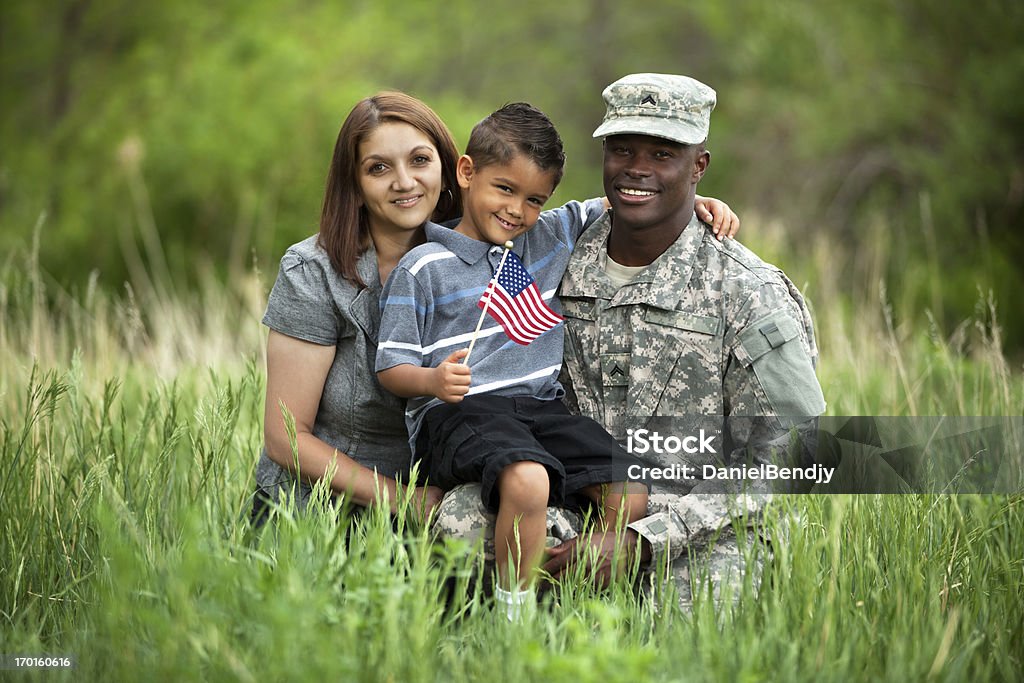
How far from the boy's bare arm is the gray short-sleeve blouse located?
0.28 metres

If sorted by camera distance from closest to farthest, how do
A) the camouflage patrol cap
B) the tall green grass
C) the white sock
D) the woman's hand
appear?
the tall green grass, the white sock, the camouflage patrol cap, the woman's hand

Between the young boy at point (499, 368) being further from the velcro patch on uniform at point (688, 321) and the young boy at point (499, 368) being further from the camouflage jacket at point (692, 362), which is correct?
the velcro patch on uniform at point (688, 321)

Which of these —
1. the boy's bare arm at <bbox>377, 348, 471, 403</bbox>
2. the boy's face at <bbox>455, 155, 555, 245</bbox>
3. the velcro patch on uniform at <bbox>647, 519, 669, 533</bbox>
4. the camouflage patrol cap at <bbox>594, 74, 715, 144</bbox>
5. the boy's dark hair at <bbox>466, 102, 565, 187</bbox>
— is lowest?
the velcro patch on uniform at <bbox>647, 519, 669, 533</bbox>

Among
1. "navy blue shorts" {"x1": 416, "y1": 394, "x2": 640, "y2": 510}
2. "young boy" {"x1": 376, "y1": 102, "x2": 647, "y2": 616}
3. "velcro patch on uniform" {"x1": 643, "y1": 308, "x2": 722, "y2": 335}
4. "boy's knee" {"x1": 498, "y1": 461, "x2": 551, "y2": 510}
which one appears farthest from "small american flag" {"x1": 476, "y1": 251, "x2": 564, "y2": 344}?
"boy's knee" {"x1": 498, "y1": 461, "x2": 551, "y2": 510}

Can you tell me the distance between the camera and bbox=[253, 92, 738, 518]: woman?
3.72 meters

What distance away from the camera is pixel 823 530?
3463 millimetres

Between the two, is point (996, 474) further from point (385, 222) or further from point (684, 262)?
point (385, 222)

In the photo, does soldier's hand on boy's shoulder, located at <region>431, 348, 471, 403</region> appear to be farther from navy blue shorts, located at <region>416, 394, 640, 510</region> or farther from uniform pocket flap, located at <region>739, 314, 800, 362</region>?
uniform pocket flap, located at <region>739, 314, 800, 362</region>

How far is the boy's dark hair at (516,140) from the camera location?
361cm

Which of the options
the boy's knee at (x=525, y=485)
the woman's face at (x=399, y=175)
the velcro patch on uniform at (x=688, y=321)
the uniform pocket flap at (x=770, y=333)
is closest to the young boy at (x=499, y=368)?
the boy's knee at (x=525, y=485)

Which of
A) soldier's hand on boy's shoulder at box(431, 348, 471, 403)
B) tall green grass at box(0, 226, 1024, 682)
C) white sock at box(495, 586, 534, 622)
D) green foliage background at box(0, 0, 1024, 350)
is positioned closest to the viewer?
tall green grass at box(0, 226, 1024, 682)

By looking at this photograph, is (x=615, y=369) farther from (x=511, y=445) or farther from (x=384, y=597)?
(x=384, y=597)

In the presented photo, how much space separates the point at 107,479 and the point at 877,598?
7.80 ft

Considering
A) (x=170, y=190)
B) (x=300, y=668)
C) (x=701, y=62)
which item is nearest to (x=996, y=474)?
(x=300, y=668)
